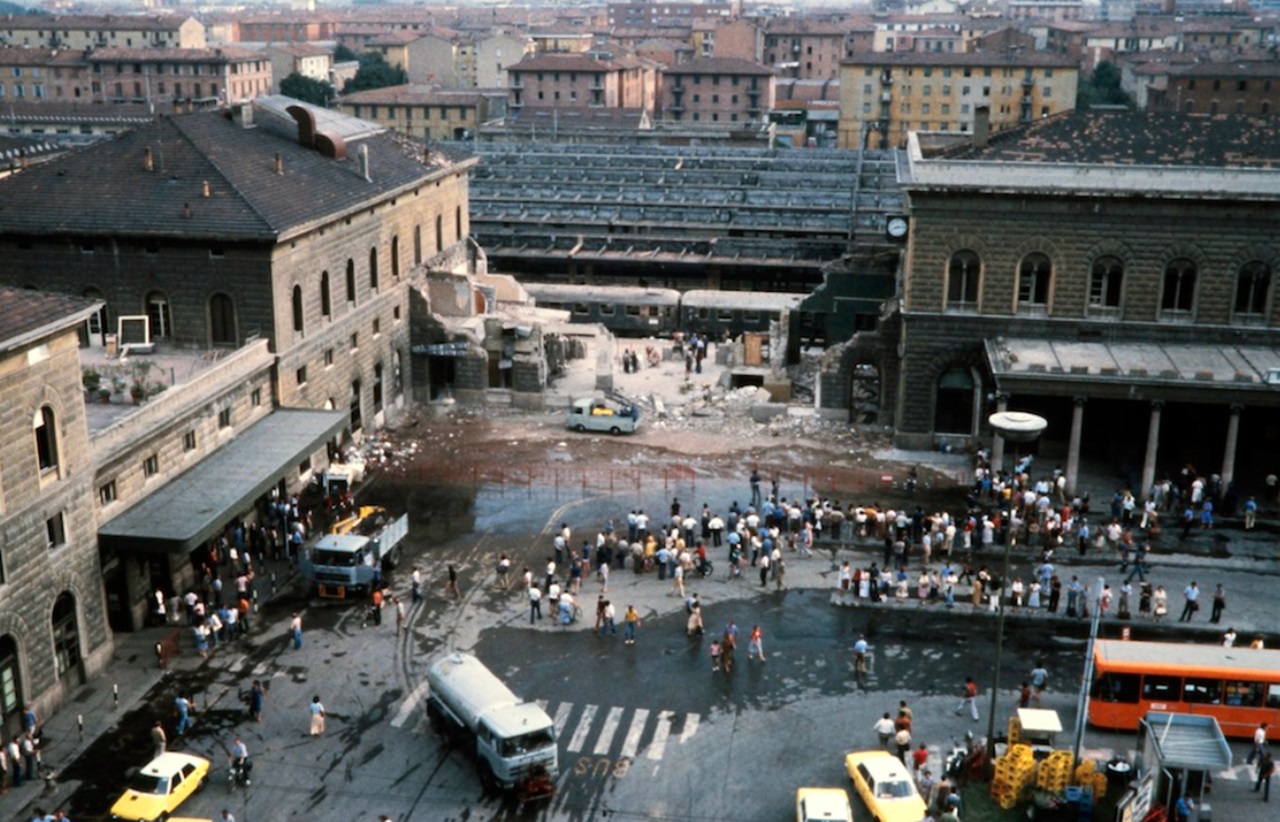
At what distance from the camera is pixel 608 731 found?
3681cm

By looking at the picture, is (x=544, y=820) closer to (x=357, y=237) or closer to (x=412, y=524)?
(x=412, y=524)

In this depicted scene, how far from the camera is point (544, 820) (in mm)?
32719

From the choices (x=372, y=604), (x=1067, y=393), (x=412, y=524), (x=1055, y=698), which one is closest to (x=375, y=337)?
(x=412, y=524)

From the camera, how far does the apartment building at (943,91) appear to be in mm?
144625

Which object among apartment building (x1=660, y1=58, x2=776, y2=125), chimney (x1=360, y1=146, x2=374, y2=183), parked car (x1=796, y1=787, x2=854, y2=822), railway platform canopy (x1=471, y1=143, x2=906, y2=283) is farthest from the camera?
apartment building (x1=660, y1=58, x2=776, y2=125)

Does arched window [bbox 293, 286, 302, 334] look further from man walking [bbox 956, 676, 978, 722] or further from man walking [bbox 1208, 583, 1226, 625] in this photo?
man walking [bbox 1208, 583, 1226, 625]

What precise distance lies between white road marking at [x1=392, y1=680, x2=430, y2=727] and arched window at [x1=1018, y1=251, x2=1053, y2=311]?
33.1m

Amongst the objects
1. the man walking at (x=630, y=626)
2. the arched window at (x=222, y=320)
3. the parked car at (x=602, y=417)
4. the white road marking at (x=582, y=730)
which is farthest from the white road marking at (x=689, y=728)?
the parked car at (x=602, y=417)

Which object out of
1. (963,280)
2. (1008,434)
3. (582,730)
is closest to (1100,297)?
(963,280)

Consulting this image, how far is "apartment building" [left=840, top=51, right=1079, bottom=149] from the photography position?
144625mm

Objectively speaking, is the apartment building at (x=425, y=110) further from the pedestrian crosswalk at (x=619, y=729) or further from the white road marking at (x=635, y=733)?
the white road marking at (x=635, y=733)

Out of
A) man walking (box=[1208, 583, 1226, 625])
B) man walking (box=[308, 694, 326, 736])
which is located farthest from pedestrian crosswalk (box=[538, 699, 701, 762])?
man walking (box=[1208, 583, 1226, 625])

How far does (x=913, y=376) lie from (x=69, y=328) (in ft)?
119

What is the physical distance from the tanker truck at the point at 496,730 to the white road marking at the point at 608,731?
137 cm
